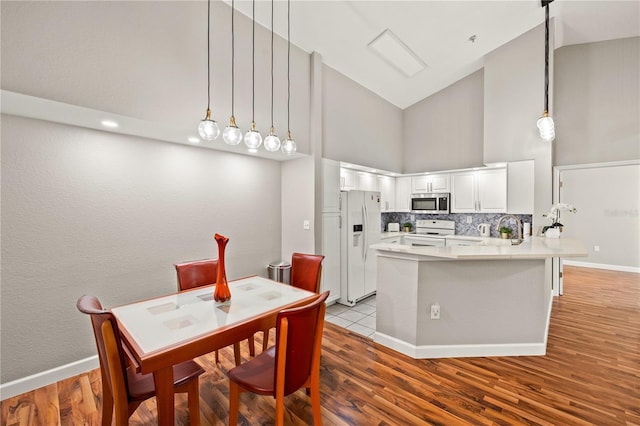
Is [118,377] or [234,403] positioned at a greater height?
[118,377]

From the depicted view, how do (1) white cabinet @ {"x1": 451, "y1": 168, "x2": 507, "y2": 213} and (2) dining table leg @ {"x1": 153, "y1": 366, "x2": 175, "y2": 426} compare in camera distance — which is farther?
(1) white cabinet @ {"x1": 451, "y1": 168, "x2": 507, "y2": 213}

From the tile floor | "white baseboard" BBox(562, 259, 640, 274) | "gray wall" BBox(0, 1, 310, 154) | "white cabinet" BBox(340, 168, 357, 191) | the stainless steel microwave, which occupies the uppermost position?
"gray wall" BBox(0, 1, 310, 154)

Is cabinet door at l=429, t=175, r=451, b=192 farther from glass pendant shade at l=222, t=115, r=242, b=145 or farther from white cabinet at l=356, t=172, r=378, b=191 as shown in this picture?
glass pendant shade at l=222, t=115, r=242, b=145

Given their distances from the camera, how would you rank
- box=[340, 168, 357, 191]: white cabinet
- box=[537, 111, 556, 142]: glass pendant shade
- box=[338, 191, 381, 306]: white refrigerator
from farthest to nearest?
box=[340, 168, 357, 191]: white cabinet < box=[338, 191, 381, 306]: white refrigerator < box=[537, 111, 556, 142]: glass pendant shade

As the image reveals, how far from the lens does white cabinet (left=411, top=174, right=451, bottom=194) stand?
5074mm

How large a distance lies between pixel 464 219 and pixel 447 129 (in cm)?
184

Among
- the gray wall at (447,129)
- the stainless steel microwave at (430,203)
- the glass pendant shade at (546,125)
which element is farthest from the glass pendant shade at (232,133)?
the gray wall at (447,129)

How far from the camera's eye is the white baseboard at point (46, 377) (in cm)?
204

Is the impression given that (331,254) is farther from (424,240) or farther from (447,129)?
(447,129)

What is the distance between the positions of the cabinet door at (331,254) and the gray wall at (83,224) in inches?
55.5

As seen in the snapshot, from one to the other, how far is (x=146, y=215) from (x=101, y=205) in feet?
1.24

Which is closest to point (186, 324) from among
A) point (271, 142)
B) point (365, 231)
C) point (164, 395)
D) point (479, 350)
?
point (164, 395)

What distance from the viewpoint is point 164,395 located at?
1328mm

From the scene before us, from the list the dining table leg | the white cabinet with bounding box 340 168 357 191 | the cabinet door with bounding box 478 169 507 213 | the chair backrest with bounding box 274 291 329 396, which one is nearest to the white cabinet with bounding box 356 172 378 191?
the white cabinet with bounding box 340 168 357 191
